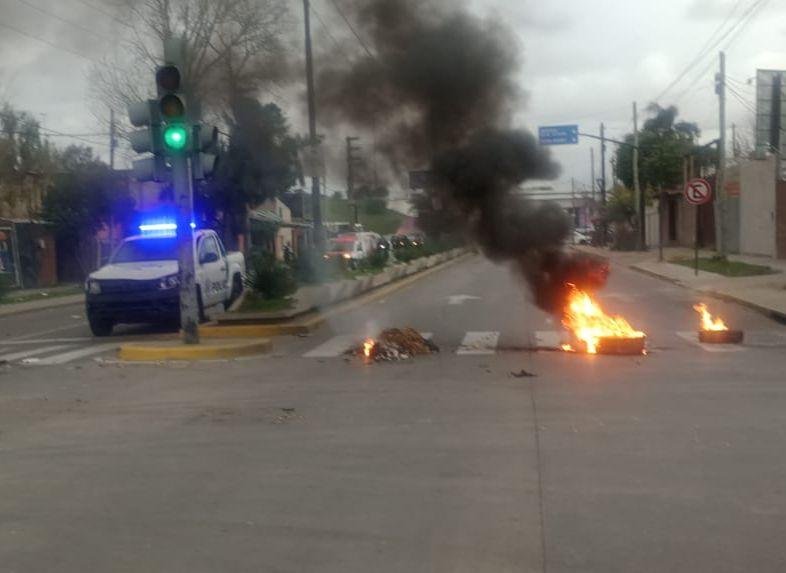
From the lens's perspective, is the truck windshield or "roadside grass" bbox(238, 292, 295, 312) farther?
the truck windshield

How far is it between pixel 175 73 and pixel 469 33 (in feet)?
14.1

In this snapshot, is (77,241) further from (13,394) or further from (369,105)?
(13,394)

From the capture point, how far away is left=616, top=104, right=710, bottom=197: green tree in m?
61.0

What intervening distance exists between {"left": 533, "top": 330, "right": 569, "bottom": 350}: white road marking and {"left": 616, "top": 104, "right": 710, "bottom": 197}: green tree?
43687 mm

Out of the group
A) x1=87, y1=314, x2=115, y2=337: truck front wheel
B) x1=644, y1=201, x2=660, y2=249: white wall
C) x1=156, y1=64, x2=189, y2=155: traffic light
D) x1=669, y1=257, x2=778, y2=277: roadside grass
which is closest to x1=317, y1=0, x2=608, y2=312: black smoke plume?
x1=156, y1=64, x2=189, y2=155: traffic light

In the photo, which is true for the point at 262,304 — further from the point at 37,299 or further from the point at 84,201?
the point at 84,201

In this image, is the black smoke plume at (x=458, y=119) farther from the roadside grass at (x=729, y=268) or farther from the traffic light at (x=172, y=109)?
the roadside grass at (x=729, y=268)

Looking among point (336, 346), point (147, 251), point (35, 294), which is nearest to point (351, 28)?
point (336, 346)

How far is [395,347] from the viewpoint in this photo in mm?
15234

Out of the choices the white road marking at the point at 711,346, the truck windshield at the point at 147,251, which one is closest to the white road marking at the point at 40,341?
the truck windshield at the point at 147,251

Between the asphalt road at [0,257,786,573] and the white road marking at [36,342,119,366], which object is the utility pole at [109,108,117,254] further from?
the asphalt road at [0,257,786,573]

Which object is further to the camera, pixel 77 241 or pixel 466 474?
pixel 77 241

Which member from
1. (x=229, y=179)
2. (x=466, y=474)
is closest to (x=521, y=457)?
(x=466, y=474)

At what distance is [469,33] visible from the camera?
1611cm
